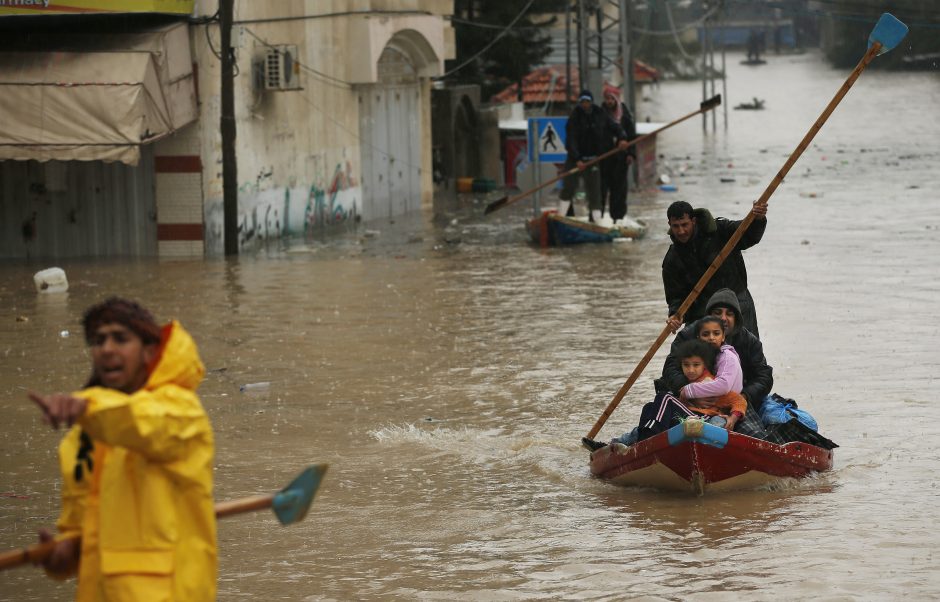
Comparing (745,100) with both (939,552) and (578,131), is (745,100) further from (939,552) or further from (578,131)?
(939,552)

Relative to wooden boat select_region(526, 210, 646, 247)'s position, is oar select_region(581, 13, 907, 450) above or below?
above

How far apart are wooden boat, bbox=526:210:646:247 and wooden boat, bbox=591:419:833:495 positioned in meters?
13.3

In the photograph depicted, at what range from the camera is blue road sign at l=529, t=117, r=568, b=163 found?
23.4 metres

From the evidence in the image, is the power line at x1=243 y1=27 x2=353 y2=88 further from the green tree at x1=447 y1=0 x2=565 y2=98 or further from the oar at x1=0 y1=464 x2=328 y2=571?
the oar at x1=0 y1=464 x2=328 y2=571

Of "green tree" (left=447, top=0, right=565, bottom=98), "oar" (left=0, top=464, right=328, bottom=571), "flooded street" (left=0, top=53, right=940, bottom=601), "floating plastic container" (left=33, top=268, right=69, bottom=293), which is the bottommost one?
"flooded street" (left=0, top=53, right=940, bottom=601)

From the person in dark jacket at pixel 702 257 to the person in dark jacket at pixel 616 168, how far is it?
12087 millimetres

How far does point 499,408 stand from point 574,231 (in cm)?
1112

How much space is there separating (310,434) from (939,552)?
4507 millimetres

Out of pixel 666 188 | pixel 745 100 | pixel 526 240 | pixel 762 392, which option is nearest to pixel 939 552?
pixel 762 392

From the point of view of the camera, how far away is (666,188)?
3266 centimetres

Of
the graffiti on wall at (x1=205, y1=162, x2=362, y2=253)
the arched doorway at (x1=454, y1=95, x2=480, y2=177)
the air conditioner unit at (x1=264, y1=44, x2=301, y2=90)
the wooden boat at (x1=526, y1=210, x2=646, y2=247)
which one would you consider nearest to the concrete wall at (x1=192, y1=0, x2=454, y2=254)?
the graffiti on wall at (x1=205, y1=162, x2=362, y2=253)

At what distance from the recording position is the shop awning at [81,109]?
1881cm

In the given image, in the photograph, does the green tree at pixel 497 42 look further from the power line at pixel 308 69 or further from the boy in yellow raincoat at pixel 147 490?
the boy in yellow raincoat at pixel 147 490

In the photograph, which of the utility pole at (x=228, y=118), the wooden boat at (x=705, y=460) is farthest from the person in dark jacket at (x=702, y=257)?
the utility pole at (x=228, y=118)
